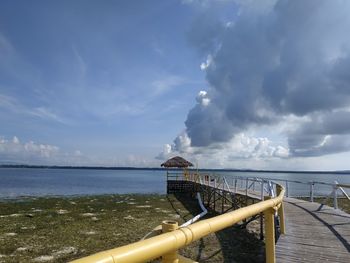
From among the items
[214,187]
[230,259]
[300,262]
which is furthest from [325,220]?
[214,187]

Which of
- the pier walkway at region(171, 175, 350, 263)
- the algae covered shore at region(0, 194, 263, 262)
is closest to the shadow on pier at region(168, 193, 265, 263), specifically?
the algae covered shore at region(0, 194, 263, 262)

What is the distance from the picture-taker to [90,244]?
14711mm

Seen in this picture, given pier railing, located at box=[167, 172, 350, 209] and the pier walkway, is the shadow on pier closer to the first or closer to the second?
the pier walkway

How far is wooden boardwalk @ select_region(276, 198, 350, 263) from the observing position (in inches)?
287

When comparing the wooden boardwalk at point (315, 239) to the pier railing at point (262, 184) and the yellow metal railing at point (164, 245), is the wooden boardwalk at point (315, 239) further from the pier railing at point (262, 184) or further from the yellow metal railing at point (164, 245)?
the yellow metal railing at point (164, 245)

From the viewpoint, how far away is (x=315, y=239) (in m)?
8.91

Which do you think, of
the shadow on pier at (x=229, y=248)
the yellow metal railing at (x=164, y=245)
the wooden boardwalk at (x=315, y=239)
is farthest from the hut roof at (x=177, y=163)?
the yellow metal railing at (x=164, y=245)

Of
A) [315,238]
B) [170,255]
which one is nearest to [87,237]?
[315,238]

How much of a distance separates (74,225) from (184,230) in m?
18.1

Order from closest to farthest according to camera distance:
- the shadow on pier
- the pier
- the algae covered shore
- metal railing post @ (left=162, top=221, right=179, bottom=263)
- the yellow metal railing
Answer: the yellow metal railing → the pier → metal railing post @ (left=162, top=221, right=179, bottom=263) → the shadow on pier → the algae covered shore

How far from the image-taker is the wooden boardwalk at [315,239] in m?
7.29

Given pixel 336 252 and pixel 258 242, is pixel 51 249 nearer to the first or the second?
pixel 258 242

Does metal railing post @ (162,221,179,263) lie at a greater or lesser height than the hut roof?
lesser

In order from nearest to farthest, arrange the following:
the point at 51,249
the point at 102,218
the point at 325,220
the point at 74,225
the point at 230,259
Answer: the point at 325,220 < the point at 230,259 < the point at 51,249 < the point at 74,225 < the point at 102,218
